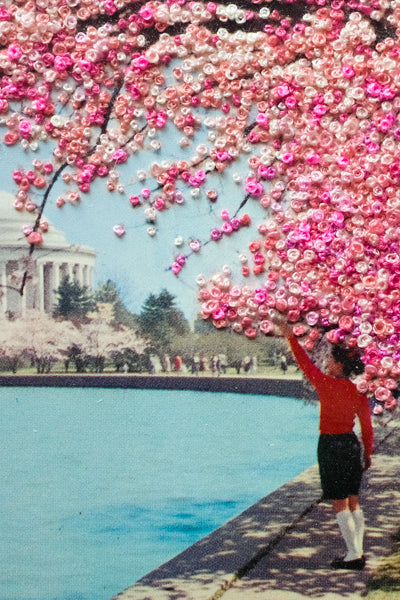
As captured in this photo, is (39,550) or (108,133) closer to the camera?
(39,550)

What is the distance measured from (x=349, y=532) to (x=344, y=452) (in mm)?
386

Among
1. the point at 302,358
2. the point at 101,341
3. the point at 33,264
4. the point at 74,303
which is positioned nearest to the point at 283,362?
the point at 302,358

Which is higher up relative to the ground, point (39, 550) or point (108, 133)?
point (108, 133)

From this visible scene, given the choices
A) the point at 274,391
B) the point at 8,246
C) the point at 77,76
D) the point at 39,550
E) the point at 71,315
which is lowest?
the point at 39,550

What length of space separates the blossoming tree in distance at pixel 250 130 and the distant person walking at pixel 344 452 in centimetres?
12

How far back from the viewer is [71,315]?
365 cm

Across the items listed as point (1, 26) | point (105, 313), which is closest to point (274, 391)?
point (105, 313)

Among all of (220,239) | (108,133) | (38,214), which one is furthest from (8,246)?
(220,239)

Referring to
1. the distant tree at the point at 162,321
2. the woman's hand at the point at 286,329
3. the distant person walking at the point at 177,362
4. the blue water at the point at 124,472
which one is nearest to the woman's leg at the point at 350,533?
the blue water at the point at 124,472

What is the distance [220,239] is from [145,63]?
3.34ft

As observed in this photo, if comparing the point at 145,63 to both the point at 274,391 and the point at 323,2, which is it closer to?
the point at 323,2

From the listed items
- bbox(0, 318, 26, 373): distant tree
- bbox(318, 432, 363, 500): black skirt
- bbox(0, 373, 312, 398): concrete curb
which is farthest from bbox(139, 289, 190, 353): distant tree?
bbox(318, 432, 363, 500): black skirt

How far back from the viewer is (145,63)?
12.0ft

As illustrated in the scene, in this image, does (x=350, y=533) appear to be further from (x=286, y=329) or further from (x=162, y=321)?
(x=162, y=321)
